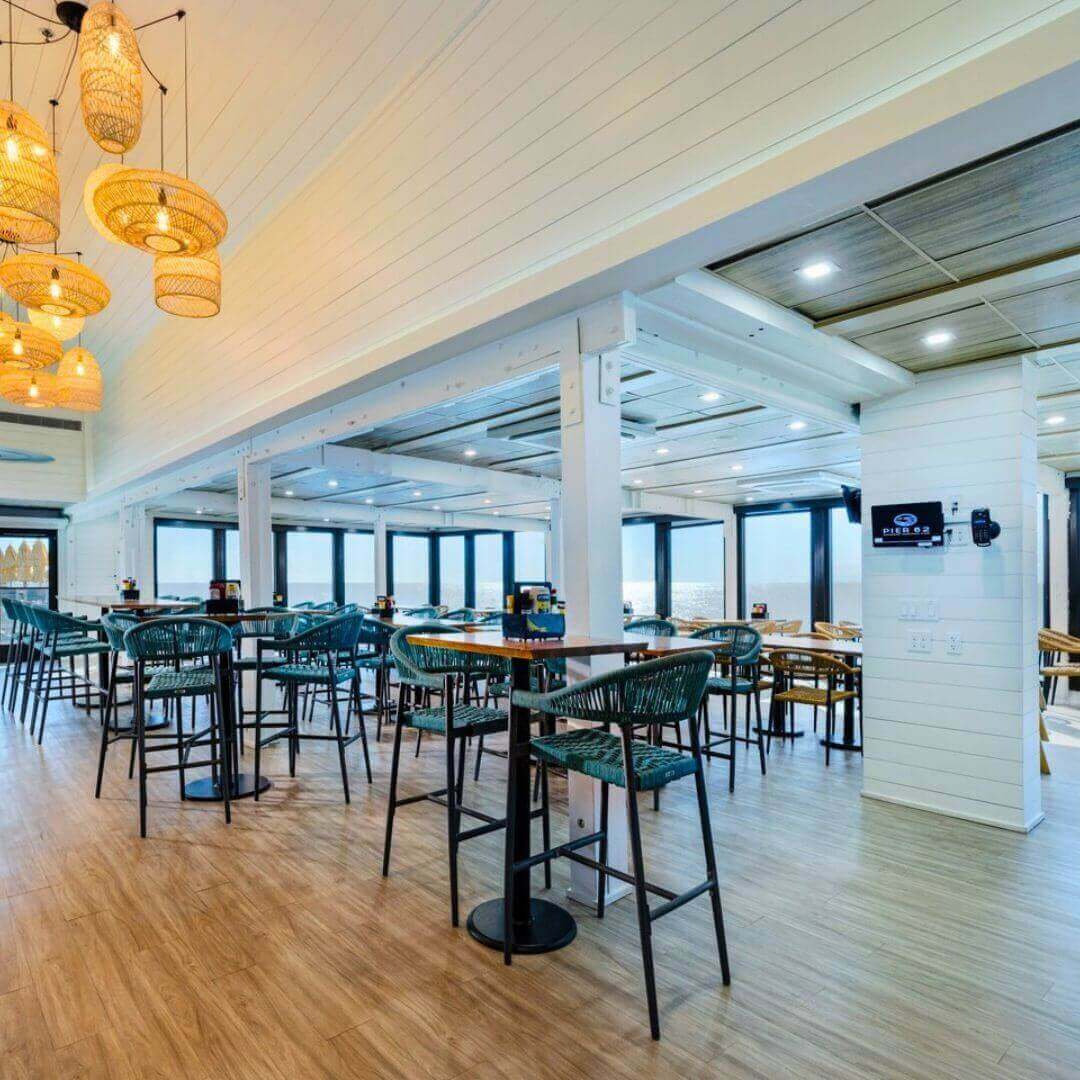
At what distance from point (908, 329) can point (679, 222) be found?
1779 millimetres

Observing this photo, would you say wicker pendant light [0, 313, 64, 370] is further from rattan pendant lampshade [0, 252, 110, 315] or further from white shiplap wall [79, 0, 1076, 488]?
white shiplap wall [79, 0, 1076, 488]

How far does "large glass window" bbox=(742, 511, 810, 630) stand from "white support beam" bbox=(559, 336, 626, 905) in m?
9.08

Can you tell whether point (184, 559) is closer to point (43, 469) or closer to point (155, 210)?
point (43, 469)

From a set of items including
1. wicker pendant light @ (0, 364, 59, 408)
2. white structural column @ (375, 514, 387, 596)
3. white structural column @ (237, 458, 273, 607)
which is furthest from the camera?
white structural column @ (375, 514, 387, 596)

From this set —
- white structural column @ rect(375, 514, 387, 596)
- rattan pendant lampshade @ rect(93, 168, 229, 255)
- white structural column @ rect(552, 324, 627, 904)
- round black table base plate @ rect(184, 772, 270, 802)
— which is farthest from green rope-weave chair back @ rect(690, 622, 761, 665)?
white structural column @ rect(375, 514, 387, 596)

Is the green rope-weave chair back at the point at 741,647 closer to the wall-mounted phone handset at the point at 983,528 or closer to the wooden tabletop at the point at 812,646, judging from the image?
the wooden tabletop at the point at 812,646

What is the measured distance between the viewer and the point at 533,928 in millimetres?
2523

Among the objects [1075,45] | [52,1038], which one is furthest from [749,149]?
[52,1038]

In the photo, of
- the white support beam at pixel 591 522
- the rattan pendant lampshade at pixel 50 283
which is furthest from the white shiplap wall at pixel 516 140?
the rattan pendant lampshade at pixel 50 283

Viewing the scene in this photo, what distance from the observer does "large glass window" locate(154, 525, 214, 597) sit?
11.8m

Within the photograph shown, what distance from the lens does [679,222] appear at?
2428mm

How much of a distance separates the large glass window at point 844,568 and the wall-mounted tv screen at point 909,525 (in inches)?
282

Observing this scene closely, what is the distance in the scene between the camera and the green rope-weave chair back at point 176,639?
11.4 ft

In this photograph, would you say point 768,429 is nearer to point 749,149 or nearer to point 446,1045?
point 749,149
